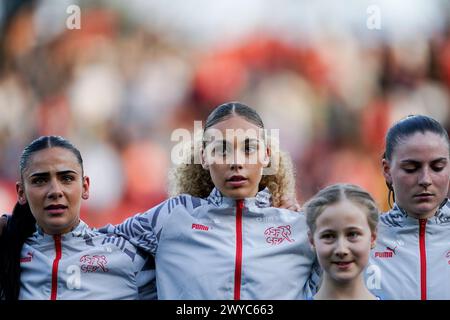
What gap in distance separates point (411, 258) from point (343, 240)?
411mm

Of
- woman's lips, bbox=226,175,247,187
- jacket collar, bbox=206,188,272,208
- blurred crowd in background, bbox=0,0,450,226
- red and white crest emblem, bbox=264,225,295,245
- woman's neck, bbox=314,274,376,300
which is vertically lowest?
woman's neck, bbox=314,274,376,300

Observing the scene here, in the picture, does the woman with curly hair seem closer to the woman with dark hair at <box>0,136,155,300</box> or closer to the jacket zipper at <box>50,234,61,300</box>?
the woman with dark hair at <box>0,136,155,300</box>

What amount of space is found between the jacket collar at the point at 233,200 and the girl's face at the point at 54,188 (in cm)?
48

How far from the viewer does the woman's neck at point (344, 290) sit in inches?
95.7

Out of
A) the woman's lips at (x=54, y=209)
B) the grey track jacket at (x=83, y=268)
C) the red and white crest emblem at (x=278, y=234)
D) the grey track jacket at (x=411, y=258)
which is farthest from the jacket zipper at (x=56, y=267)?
the grey track jacket at (x=411, y=258)

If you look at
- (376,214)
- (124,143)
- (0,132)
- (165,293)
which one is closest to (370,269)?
(376,214)

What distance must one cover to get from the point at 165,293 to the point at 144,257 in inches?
6.9

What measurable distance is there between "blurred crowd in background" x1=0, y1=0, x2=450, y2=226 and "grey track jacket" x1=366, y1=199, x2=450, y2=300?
261 cm

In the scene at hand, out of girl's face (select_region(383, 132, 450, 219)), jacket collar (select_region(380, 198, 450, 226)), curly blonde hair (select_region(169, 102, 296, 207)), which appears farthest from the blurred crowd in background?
girl's face (select_region(383, 132, 450, 219))

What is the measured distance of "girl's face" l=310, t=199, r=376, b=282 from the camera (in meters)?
2.41

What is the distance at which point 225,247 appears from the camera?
2.71 meters

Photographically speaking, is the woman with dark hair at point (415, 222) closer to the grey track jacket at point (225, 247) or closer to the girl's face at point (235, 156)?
the grey track jacket at point (225, 247)

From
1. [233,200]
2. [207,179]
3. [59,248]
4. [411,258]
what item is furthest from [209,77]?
[411,258]

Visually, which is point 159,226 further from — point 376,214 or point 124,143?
point 124,143
